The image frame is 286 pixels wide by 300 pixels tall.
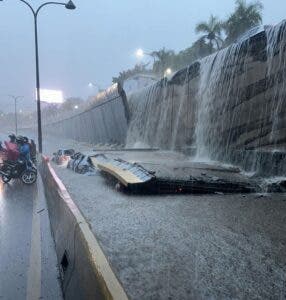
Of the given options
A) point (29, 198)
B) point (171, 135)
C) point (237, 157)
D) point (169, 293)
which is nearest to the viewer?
point (169, 293)

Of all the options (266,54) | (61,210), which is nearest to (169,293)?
(61,210)

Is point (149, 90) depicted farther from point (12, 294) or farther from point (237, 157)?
point (12, 294)

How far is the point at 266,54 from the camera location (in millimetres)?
12727

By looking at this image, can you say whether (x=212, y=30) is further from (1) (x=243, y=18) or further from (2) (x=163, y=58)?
(2) (x=163, y=58)

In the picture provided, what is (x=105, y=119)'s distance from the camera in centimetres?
3719

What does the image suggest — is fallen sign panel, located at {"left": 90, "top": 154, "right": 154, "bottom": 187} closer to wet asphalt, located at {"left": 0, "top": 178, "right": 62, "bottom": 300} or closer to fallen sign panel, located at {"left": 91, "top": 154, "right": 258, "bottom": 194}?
fallen sign panel, located at {"left": 91, "top": 154, "right": 258, "bottom": 194}

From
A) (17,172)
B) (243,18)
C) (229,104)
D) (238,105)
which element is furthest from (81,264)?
(243,18)

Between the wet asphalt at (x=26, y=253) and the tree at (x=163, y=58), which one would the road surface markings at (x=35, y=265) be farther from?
the tree at (x=163, y=58)

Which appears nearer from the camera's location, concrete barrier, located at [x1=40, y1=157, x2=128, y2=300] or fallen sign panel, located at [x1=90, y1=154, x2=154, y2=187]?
concrete barrier, located at [x1=40, y1=157, x2=128, y2=300]

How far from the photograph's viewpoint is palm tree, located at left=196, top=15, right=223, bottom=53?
55.5m

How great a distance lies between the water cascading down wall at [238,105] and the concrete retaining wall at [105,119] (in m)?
10.1

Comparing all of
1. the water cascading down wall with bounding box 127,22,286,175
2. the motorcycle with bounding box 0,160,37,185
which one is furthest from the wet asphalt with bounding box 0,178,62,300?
the water cascading down wall with bounding box 127,22,286,175

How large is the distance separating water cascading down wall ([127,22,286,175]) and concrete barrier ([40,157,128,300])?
18.1ft

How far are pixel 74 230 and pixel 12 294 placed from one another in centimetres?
98
